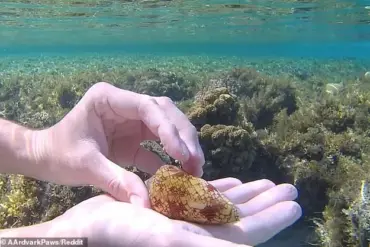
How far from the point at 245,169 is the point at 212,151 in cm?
69

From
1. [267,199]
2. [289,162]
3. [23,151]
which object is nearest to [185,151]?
[267,199]

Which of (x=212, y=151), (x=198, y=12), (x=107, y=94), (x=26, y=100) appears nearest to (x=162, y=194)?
(x=107, y=94)

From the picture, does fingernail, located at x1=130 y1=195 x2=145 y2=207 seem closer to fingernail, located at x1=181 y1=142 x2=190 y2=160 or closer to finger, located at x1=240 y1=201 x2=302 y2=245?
fingernail, located at x1=181 y1=142 x2=190 y2=160

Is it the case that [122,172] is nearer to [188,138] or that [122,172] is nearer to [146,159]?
[188,138]

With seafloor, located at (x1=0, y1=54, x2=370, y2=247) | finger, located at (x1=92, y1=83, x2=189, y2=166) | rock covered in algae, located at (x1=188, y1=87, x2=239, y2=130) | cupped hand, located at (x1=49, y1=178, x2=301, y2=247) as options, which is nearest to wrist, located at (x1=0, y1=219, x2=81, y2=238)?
cupped hand, located at (x1=49, y1=178, x2=301, y2=247)

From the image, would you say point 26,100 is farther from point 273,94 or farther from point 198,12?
point 198,12

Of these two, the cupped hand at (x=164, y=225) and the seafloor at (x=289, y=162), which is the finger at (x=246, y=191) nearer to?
the cupped hand at (x=164, y=225)

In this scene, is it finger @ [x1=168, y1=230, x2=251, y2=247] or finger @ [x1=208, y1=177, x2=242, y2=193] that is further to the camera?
finger @ [x1=208, y1=177, x2=242, y2=193]

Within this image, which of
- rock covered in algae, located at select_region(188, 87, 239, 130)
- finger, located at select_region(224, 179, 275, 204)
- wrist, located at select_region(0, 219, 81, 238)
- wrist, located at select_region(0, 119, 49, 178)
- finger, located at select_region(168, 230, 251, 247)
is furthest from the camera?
rock covered in algae, located at select_region(188, 87, 239, 130)

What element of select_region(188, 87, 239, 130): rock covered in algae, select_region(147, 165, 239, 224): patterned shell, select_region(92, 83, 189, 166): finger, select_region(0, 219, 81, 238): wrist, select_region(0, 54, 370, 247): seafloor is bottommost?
select_region(0, 54, 370, 247): seafloor

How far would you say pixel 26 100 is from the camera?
14367mm

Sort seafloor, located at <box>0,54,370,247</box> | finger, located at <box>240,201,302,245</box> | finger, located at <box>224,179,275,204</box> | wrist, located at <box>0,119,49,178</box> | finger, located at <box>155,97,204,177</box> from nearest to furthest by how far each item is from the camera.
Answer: finger, located at <box>240,201,302,245</box>, finger, located at <box>155,97,204,177</box>, finger, located at <box>224,179,275,204</box>, wrist, located at <box>0,119,49,178</box>, seafloor, located at <box>0,54,370,247</box>

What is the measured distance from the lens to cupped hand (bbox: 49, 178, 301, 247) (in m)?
2.21

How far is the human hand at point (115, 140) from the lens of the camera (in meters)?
2.74
